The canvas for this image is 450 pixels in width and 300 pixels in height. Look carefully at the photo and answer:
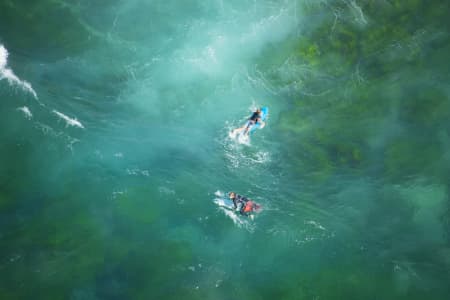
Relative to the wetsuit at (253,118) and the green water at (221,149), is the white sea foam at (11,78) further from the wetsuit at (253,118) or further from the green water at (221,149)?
the wetsuit at (253,118)

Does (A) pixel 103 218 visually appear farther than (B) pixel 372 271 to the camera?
No

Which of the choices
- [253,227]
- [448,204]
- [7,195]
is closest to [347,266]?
[253,227]

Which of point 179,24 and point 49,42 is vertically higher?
point 179,24

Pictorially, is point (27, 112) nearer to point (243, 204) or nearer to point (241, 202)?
point (241, 202)

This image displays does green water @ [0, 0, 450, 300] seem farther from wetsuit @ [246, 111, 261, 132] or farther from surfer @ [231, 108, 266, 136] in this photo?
wetsuit @ [246, 111, 261, 132]

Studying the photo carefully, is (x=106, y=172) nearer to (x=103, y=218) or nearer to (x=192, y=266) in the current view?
(x=103, y=218)

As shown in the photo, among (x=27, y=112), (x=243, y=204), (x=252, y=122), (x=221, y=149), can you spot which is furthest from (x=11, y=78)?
(x=243, y=204)

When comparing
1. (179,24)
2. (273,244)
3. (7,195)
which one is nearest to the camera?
(7,195)

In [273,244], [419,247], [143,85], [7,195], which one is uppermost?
[143,85]

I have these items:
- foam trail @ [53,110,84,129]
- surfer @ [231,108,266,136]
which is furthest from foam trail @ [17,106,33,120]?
Answer: surfer @ [231,108,266,136]
